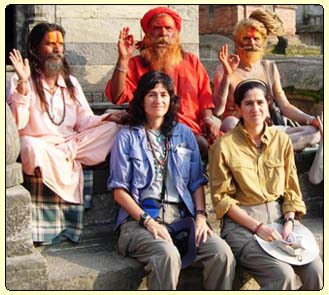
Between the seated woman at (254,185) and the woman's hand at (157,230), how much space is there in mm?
405

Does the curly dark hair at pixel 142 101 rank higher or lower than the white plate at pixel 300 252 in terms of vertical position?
higher

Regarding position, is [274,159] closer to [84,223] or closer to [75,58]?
[84,223]

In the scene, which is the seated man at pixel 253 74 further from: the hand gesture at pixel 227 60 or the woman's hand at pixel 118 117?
the woman's hand at pixel 118 117

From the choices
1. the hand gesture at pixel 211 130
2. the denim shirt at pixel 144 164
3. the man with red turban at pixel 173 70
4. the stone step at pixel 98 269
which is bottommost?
the stone step at pixel 98 269

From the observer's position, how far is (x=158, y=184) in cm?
407

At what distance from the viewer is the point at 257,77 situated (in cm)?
529

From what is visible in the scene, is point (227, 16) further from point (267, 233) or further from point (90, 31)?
point (267, 233)

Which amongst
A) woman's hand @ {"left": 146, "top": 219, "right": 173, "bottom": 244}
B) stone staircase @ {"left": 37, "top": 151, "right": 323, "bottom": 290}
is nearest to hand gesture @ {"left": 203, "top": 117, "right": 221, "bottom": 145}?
stone staircase @ {"left": 37, "top": 151, "right": 323, "bottom": 290}

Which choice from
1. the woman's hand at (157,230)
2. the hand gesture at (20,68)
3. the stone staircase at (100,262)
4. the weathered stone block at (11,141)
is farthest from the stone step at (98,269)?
the hand gesture at (20,68)

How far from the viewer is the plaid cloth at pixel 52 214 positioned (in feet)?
13.6

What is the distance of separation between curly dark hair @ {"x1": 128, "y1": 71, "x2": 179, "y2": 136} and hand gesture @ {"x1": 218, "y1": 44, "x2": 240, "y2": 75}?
82 centimetres

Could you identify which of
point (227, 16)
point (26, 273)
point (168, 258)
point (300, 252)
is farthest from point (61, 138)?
point (227, 16)

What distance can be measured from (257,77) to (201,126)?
753mm
